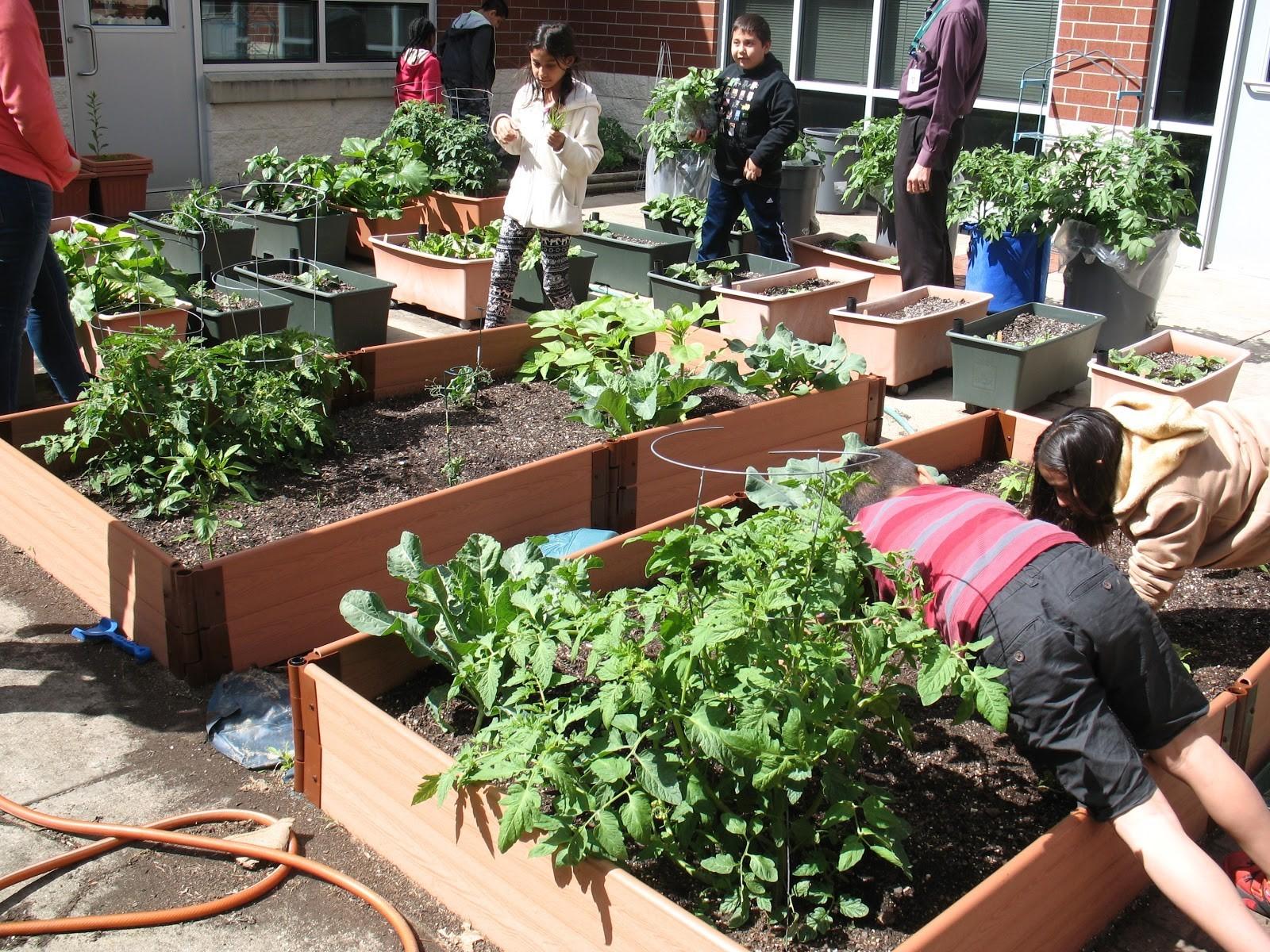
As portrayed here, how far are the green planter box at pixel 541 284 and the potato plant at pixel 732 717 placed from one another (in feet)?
14.0

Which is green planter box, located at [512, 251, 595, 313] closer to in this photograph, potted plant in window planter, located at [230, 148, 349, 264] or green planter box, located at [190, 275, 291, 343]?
potted plant in window planter, located at [230, 148, 349, 264]

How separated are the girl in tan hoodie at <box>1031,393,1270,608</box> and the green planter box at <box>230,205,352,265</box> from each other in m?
5.13

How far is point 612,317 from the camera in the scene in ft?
16.8

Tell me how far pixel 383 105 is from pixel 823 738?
9.90 meters

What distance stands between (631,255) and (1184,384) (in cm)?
319

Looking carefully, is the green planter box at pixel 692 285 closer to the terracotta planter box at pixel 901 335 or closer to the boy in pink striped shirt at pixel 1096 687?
the terracotta planter box at pixel 901 335

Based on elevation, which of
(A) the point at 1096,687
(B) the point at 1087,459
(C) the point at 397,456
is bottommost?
(C) the point at 397,456

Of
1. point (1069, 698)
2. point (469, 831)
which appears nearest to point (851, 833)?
point (1069, 698)

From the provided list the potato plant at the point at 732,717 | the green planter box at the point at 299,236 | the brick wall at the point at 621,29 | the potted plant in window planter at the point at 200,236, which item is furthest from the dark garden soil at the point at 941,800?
the brick wall at the point at 621,29

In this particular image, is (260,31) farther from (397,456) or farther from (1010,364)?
(1010,364)

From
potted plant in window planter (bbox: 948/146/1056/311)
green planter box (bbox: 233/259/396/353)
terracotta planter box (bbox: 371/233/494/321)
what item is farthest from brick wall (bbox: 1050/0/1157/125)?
green planter box (bbox: 233/259/396/353)

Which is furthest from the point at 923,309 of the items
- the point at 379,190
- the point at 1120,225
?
the point at 379,190

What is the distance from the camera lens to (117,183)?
26.7ft

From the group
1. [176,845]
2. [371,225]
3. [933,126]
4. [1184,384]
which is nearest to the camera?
[176,845]
